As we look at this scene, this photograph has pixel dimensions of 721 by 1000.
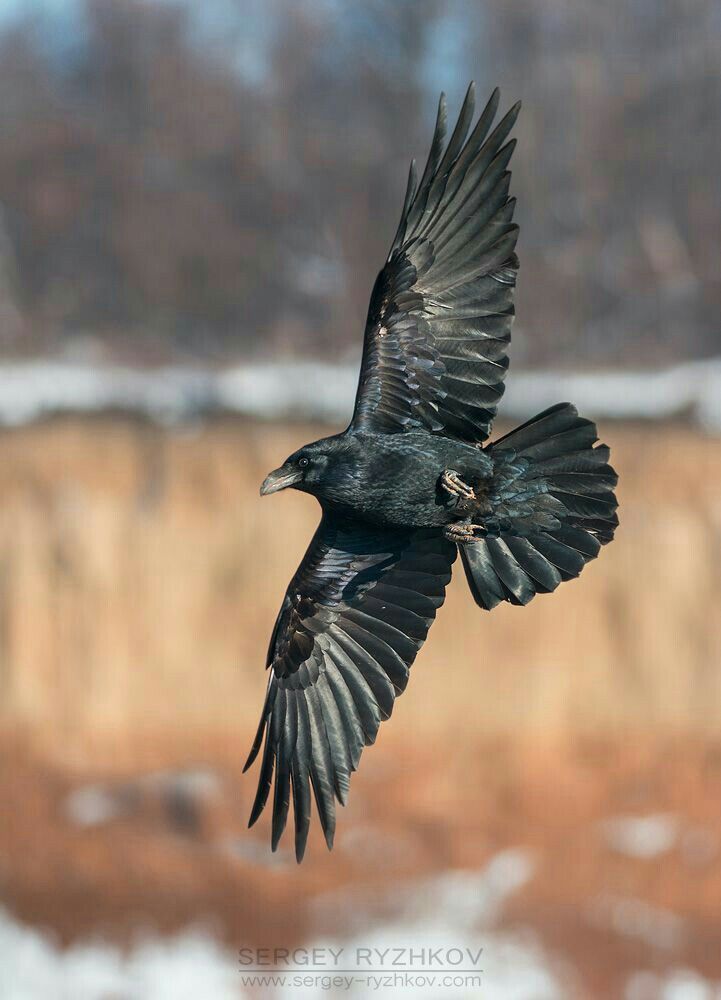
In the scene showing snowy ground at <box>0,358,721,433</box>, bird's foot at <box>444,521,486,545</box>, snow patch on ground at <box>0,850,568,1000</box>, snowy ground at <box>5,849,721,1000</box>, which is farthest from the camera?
snowy ground at <box>0,358,721,433</box>

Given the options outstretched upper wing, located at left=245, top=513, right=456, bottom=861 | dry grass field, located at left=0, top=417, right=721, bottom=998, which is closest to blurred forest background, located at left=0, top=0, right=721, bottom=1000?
dry grass field, located at left=0, top=417, right=721, bottom=998

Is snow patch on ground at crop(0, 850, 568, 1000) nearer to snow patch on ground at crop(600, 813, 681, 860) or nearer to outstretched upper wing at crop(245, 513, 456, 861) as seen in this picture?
snow patch on ground at crop(600, 813, 681, 860)

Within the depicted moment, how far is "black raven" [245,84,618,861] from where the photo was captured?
4.23 meters

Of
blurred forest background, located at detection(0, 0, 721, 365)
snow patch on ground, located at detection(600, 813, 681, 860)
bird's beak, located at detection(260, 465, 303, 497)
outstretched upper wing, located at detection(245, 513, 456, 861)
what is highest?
blurred forest background, located at detection(0, 0, 721, 365)

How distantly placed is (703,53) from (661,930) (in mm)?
8519

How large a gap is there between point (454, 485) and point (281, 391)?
10.1m

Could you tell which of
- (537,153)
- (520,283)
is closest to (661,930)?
(520,283)

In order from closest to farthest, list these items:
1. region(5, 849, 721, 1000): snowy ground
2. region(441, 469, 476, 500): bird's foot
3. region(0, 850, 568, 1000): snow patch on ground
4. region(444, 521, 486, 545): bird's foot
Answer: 1. region(441, 469, 476, 500): bird's foot
2. region(444, 521, 486, 545): bird's foot
3. region(5, 849, 721, 1000): snowy ground
4. region(0, 850, 568, 1000): snow patch on ground

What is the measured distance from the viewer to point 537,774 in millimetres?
12664

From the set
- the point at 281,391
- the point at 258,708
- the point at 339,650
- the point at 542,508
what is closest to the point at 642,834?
the point at 258,708

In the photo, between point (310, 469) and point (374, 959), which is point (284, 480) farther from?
point (374, 959)

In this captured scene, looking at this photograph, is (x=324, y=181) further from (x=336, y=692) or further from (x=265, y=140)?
(x=336, y=692)

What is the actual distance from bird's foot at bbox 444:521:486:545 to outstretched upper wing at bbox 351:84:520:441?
24 cm

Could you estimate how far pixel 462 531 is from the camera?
4.31 m
